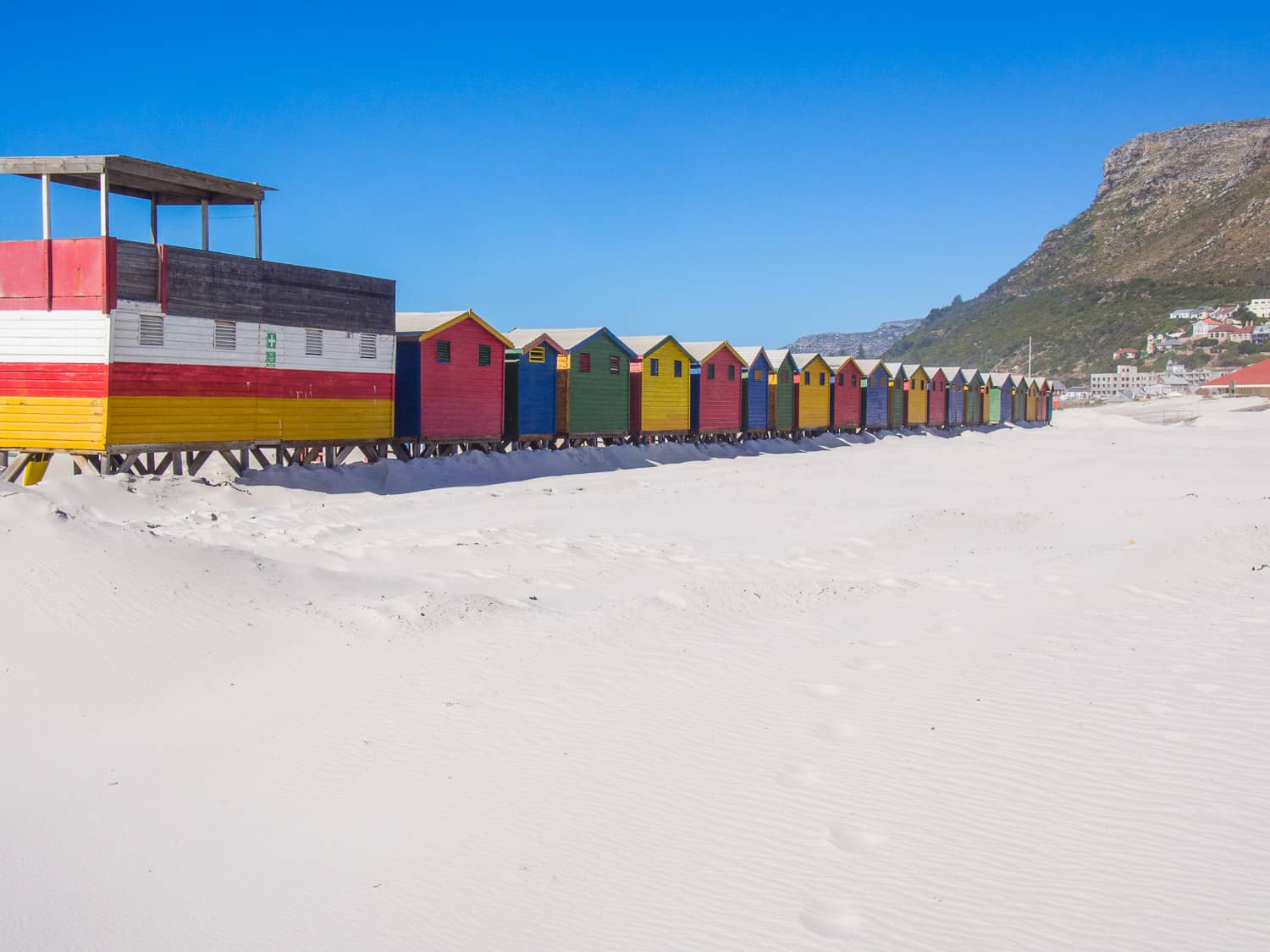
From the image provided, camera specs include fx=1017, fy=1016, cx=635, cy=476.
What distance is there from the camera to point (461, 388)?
2520 centimetres

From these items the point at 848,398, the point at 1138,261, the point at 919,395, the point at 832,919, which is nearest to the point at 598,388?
the point at 848,398

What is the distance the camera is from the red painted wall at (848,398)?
44344mm

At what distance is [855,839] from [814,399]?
38.6 m

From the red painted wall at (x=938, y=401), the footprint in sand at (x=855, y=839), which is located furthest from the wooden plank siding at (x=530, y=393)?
the red painted wall at (x=938, y=401)

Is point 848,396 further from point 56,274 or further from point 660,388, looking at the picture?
point 56,274

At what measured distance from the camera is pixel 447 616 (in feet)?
30.7

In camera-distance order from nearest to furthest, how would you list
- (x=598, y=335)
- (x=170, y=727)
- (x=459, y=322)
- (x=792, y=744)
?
(x=792, y=744)
(x=170, y=727)
(x=459, y=322)
(x=598, y=335)

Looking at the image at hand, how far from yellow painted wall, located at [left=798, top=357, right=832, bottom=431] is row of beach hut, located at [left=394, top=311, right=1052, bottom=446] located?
51 millimetres

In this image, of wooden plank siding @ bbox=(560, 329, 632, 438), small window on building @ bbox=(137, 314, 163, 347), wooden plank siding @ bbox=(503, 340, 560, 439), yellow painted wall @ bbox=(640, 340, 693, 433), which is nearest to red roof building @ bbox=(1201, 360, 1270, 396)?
yellow painted wall @ bbox=(640, 340, 693, 433)

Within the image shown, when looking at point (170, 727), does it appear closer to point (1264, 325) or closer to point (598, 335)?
point (598, 335)

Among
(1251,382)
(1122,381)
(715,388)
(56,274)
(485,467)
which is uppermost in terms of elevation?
(1122,381)

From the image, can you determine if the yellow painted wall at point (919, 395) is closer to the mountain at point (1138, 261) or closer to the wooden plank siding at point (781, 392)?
the wooden plank siding at point (781, 392)

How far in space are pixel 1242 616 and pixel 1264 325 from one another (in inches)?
5845

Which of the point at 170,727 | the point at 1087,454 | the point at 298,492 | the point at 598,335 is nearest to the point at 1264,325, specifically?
the point at 1087,454
